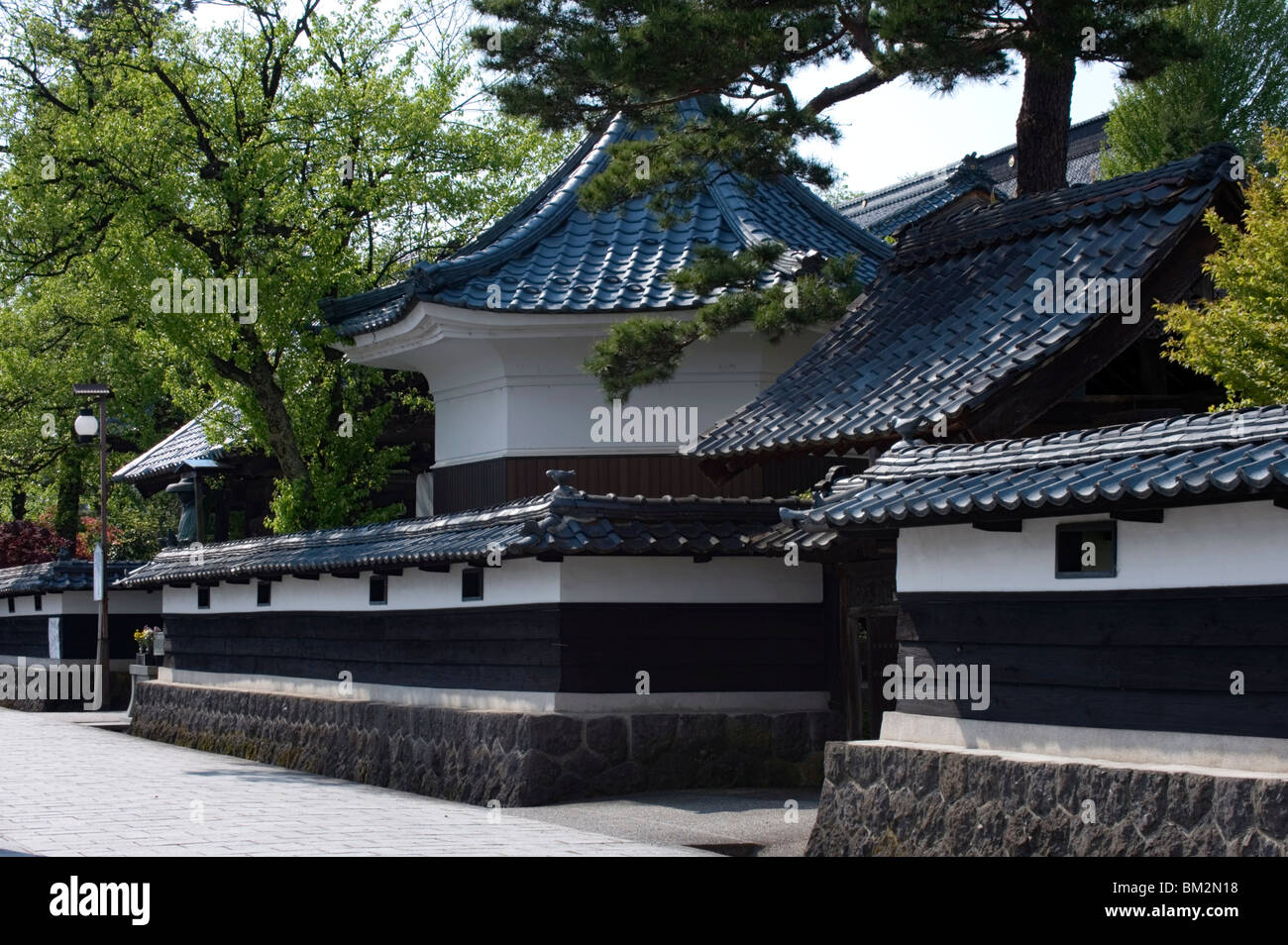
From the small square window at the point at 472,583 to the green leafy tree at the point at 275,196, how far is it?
286 inches

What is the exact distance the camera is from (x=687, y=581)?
53.3 ft

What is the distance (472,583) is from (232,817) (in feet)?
12.9

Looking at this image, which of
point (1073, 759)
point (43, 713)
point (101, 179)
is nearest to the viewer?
point (1073, 759)

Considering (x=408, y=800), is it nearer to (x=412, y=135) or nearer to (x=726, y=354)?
(x=726, y=354)

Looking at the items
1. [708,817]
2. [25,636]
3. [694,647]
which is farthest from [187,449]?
[708,817]

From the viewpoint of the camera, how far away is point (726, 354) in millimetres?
19172

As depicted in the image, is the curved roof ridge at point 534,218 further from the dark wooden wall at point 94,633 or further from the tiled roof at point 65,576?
the dark wooden wall at point 94,633

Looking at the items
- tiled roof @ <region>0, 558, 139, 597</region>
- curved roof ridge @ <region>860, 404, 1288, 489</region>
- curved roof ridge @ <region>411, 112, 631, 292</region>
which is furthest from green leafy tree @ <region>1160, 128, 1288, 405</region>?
tiled roof @ <region>0, 558, 139, 597</region>

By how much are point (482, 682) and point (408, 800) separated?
1520 millimetres

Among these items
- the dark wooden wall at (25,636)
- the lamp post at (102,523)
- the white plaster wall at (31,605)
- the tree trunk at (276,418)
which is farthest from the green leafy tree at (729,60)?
the dark wooden wall at (25,636)

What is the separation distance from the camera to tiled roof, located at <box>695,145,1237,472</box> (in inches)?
548

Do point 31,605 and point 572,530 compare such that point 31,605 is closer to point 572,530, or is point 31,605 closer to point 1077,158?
point 572,530

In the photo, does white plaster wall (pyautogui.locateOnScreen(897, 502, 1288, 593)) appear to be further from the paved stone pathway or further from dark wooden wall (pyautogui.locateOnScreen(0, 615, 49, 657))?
dark wooden wall (pyautogui.locateOnScreen(0, 615, 49, 657))

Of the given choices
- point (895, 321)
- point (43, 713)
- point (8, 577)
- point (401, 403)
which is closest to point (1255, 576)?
point (895, 321)
